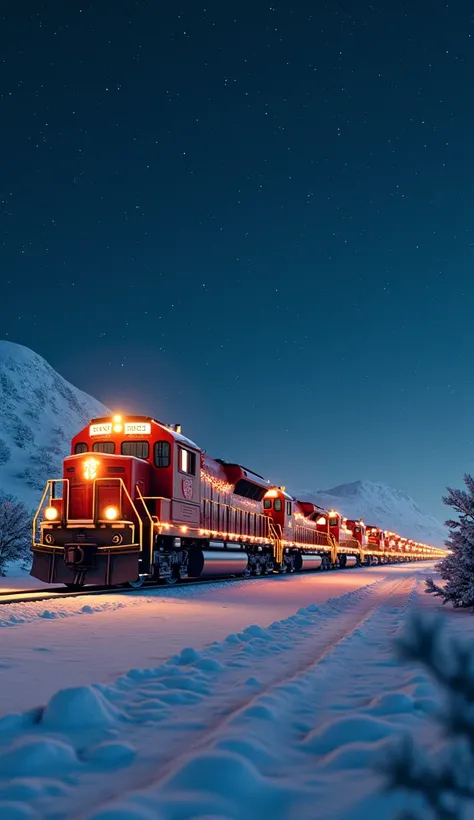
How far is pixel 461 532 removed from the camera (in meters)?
Answer: 11.9

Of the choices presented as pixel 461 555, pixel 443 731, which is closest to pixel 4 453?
pixel 461 555

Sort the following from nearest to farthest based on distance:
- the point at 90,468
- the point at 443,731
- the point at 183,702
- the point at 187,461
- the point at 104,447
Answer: the point at 443,731, the point at 183,702, the point at 90,468, the point at 104,447, the point at 187,461

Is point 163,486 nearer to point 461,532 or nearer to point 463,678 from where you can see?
point 461,532

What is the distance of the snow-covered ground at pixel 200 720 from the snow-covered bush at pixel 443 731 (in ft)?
5.20

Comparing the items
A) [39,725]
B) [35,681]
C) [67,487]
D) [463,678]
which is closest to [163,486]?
[67,487]

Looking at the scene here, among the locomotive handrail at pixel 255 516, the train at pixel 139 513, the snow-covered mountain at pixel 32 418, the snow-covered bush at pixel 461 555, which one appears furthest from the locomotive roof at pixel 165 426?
the snow-covered mountain at pixel 32 418

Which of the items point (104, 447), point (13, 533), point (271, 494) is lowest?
→ point (13, 533)

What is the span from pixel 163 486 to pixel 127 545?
2.88 meters

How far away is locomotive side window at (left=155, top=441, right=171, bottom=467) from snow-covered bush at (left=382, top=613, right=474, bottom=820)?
1716 cm

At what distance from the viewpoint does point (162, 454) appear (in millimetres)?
18562

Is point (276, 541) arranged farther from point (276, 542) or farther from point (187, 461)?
point (187, 461)

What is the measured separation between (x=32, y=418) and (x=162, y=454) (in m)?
138

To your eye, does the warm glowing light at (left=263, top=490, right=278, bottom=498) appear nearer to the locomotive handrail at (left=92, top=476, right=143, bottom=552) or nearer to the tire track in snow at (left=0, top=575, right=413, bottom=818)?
the locomotive handrail at (left=92, top=476, right=143, bottom=552)

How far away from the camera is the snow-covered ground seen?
3041 mm
